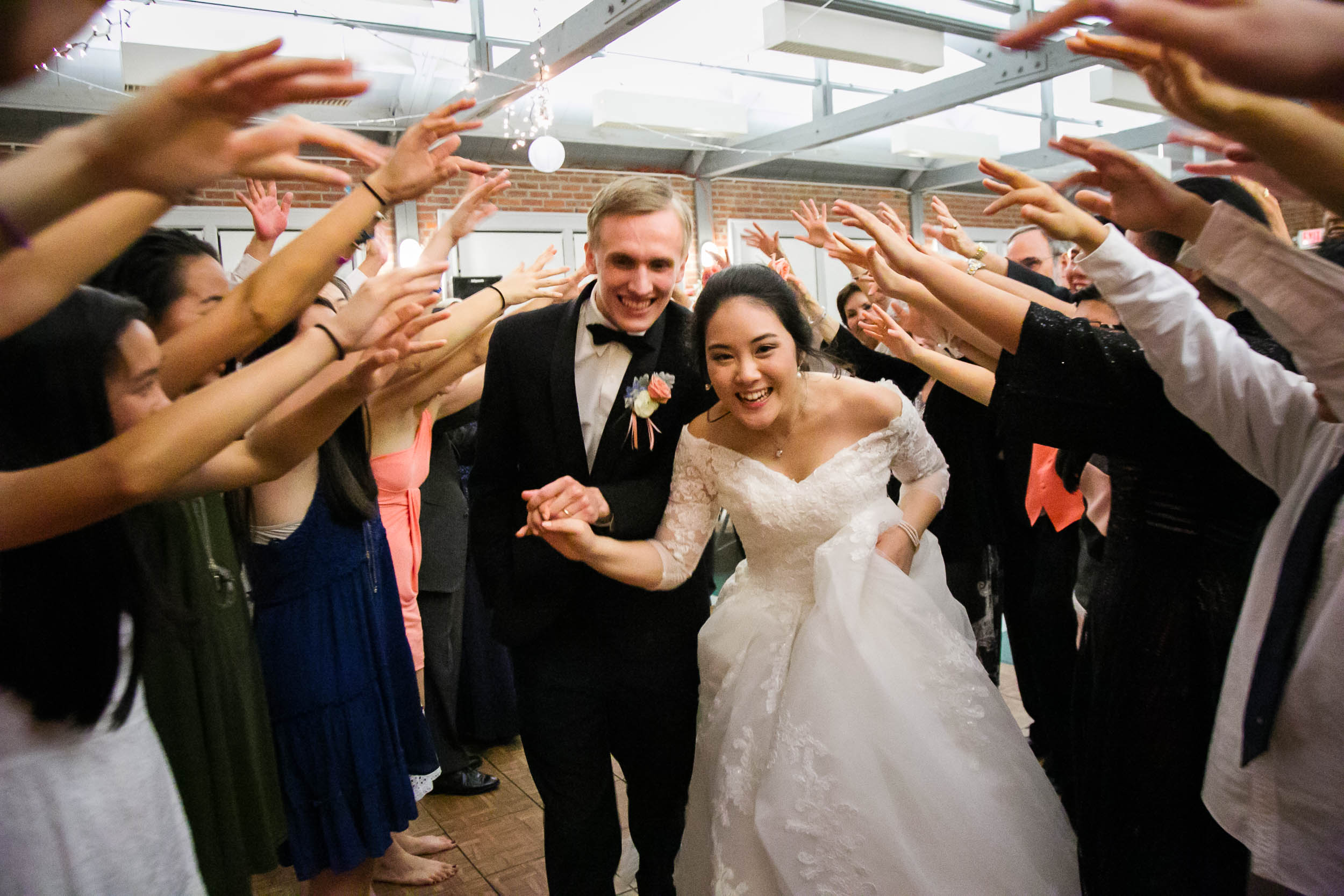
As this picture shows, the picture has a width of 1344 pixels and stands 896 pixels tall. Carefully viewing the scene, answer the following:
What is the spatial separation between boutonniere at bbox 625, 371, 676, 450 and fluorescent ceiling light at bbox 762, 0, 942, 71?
14.2ft

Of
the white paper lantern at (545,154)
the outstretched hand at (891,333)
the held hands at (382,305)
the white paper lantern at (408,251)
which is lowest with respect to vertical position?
the outstretched hand at (891,333)

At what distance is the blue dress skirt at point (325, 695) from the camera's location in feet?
5.71

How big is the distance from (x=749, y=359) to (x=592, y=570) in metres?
0.59

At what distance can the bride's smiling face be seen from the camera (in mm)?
1784

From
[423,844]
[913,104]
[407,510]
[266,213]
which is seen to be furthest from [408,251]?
[423,844]

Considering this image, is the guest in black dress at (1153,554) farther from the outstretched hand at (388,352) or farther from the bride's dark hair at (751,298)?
the outstretched hand at (388,352)

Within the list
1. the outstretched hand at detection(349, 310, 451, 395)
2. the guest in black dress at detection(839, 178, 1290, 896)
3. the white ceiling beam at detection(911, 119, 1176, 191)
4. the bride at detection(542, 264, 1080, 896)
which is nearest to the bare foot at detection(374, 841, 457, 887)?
the bride at detection(542, 264, 1080, 896)

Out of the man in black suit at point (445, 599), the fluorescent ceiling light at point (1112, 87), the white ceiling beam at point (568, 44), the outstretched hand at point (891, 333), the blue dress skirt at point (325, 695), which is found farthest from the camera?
the fluorescent ceiling light at point (1112, 87)

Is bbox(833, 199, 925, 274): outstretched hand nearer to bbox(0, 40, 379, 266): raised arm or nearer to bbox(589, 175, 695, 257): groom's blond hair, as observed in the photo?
bbox(589, 175, 695, 257): groom's blond hair

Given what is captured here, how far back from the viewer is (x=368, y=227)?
118 centimetres

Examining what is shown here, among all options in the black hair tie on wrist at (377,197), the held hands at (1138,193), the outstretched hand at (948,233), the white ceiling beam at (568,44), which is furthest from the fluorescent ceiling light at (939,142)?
the black hair tie on wrist at (377,197)

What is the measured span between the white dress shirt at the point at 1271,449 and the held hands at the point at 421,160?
2.93 ft

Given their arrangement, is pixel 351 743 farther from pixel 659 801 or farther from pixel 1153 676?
pixel 1153 676

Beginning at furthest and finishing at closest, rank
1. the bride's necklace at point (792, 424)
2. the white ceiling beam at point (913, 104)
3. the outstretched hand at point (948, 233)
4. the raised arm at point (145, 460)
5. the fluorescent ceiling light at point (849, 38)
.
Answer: the white ceiling beam at point (913, 104) < the fluorescent ceiling light at point (849, 38) < the outstretched hand at point (948, 233) < the bride's necklace at point (792, 424) < the raised arm at point (145, 460)
